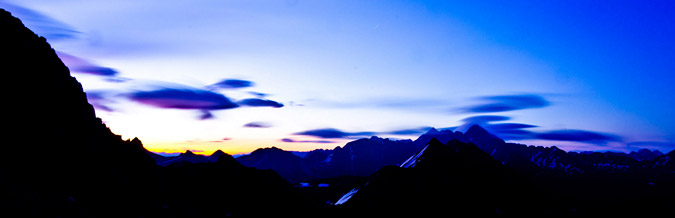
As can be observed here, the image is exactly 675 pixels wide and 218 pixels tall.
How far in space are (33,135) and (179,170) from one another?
127ft

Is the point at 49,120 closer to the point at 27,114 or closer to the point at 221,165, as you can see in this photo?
the point at 27,114

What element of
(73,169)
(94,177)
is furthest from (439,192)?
(73,169)

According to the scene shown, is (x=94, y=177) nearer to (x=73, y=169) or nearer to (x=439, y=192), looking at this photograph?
(x=73, y=169)

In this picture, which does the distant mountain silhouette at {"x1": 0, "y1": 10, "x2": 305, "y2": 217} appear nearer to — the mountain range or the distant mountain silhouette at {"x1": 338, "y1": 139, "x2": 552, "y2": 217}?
the mountain range

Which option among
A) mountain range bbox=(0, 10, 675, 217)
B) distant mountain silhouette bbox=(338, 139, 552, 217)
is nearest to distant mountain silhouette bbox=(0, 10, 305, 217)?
mountain range bbox=(0, 10, 675, 217)

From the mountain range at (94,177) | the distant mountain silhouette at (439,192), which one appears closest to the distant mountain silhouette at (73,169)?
the mountain range at (94,177)

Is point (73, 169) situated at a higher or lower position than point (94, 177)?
higher

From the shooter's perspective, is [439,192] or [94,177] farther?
[439,192]

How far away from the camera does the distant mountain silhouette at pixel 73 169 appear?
59406 mm

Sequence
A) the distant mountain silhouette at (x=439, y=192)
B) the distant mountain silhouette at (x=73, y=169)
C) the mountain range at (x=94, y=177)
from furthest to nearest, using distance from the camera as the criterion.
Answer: the distant mountain silhouette at (x=439, y=192) → the mountain range at (x=94, y=177) → the distant mountain silhouette at (x=73, y=169)

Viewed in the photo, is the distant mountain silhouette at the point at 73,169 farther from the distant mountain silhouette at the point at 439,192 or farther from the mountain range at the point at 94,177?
the distant mountain silhouette at the point at 439,192

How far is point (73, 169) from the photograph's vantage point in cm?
7319

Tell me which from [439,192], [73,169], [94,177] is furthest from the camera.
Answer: [439,192]

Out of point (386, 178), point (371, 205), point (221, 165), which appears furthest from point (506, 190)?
point (221, 165)
